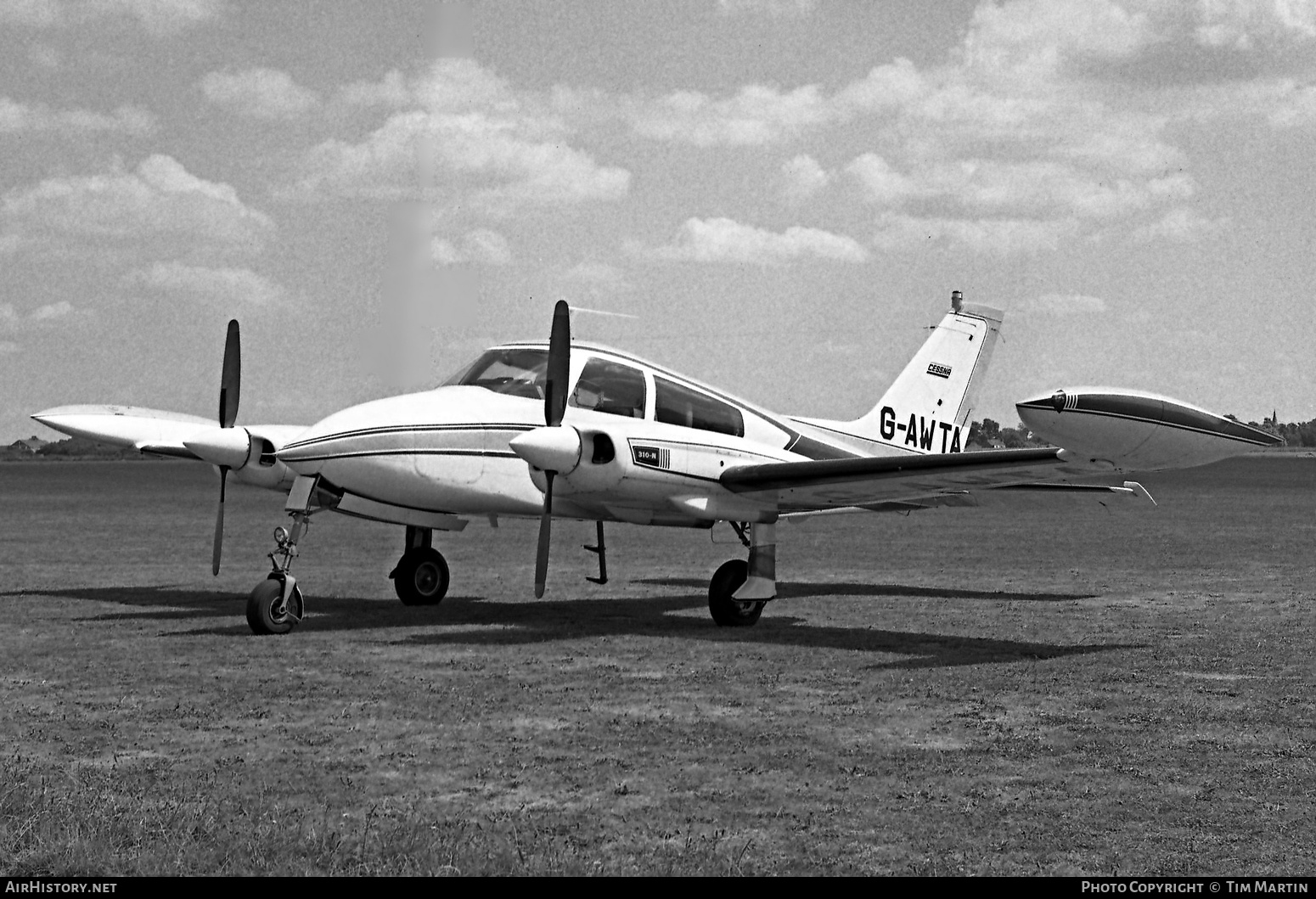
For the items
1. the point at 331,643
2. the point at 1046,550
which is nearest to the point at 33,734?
the point at 331,643

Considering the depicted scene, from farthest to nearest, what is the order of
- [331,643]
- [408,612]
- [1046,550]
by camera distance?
1. [1046,550]
2. [408,612]
3. [331,643]

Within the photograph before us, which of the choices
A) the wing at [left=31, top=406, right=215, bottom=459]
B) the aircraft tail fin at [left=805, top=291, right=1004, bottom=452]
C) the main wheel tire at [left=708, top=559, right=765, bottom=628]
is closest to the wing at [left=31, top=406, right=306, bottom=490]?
the wing at [left=31, top=406, right=215, bottom=459]

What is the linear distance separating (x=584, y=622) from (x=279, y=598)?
4.01 m

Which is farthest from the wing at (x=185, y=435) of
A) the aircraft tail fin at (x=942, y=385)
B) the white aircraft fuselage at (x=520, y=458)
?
the aircraft tail fin at (x=942, y=385)

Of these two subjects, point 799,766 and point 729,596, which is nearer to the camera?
point 799,766

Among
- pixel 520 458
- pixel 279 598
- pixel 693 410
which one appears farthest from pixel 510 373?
pixel 279 598

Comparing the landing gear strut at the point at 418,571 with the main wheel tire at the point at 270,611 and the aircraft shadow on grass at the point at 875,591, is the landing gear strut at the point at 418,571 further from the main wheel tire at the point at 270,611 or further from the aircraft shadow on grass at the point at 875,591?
the aircraft shadow on grass at the point at 875,591

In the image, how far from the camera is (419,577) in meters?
19.7

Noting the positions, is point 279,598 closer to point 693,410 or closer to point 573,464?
point 573,464

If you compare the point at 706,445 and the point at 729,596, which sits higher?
the point at 706,445

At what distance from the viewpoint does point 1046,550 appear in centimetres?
3216

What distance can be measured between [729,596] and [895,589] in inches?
243

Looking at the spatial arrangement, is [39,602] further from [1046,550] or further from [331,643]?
[1046,550]

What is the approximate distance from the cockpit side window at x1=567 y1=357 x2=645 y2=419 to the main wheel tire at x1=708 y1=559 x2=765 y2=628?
238cm
